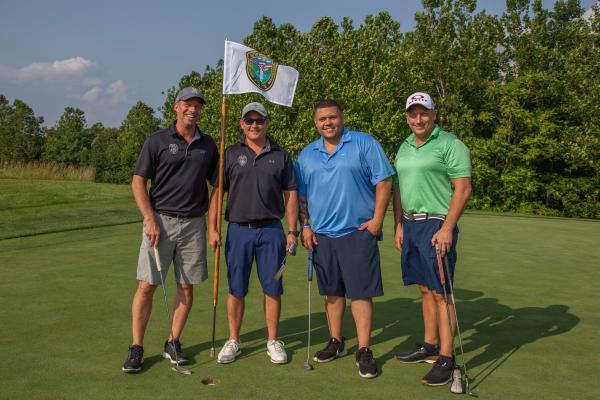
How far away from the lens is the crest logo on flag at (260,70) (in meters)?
5.09

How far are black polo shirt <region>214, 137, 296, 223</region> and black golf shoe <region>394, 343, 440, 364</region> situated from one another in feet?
4.65

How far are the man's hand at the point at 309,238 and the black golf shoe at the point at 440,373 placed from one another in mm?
1263

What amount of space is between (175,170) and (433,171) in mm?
1893

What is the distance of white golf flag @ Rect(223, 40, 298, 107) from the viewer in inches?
197

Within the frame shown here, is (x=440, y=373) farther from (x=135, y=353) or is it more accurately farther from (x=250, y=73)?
(x=250, y=73)

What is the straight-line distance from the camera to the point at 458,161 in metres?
4.02

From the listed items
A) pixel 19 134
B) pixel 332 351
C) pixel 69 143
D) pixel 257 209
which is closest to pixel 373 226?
pixel 257 209

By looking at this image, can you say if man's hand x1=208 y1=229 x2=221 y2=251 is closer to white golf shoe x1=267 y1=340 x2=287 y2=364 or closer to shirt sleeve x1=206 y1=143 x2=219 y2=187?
shirt sleeve x1=206 y1=143 x2=219 y2=187

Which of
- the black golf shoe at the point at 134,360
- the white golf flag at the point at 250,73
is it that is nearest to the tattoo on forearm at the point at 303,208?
the white golf flag at the point at 250,73

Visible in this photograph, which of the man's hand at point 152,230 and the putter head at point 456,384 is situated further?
the man's hand at point 152,230

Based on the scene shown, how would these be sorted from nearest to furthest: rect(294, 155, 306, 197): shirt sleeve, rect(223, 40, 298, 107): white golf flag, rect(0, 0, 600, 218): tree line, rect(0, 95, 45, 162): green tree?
1. rect(294, 155, 306, 197): shirt sleeve
2. rect(223, 40, 298, 107): white golf flag
3. rect(0, 0, 600, 218): tree line
4. rect(0, 95, 45, 162): green tree

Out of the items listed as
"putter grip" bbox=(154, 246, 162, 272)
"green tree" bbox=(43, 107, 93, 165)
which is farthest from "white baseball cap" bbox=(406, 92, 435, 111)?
"green tree" bbox=(43, 107, 93, 165)

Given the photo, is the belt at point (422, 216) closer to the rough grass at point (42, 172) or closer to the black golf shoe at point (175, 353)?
the black golf shoe at point (175, 353)

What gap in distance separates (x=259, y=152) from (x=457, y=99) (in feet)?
108
